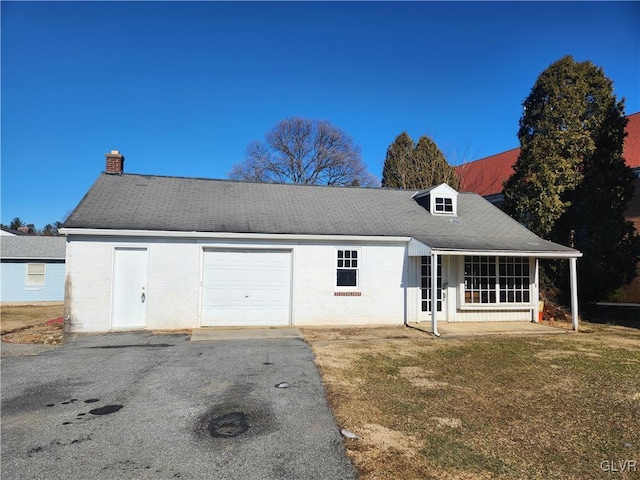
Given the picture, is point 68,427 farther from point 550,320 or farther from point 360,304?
point 550,320

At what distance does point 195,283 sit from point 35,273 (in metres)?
17.8

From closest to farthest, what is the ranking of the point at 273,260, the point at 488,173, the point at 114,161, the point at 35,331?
1. the point at 35,331
2. the point at 273,260
3. the point at 114,161
4. the point at 488,173

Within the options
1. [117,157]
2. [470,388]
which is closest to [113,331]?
[117,157]

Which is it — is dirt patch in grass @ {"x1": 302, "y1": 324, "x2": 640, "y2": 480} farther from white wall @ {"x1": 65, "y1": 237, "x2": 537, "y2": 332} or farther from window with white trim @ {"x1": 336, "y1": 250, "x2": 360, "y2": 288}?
window with white trim @ {"x1": 336, "y1": 250, "x2": 360, "y2": 288}

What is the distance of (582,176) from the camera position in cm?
1642

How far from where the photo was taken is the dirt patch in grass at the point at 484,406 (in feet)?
13.7

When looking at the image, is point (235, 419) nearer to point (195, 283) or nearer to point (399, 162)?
point (195, 283)

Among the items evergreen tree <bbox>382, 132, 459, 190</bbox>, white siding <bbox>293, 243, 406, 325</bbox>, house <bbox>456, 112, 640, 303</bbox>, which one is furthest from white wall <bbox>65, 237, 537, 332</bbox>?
evergreen tree <bbox>382, 132, 459, 190</bbox>

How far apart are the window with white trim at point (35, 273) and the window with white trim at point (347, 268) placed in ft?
66.2

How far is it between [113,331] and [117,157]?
22.6 feet

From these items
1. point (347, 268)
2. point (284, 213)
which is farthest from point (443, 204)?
point (284, 213)

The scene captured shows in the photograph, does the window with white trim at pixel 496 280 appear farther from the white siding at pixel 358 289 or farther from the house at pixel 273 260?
the white siding at pixel 358 289

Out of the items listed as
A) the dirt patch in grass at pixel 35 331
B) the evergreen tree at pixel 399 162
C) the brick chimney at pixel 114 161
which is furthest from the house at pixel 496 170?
the dirt patch in grass at pixel 35 331

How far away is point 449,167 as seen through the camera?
3028 cm
